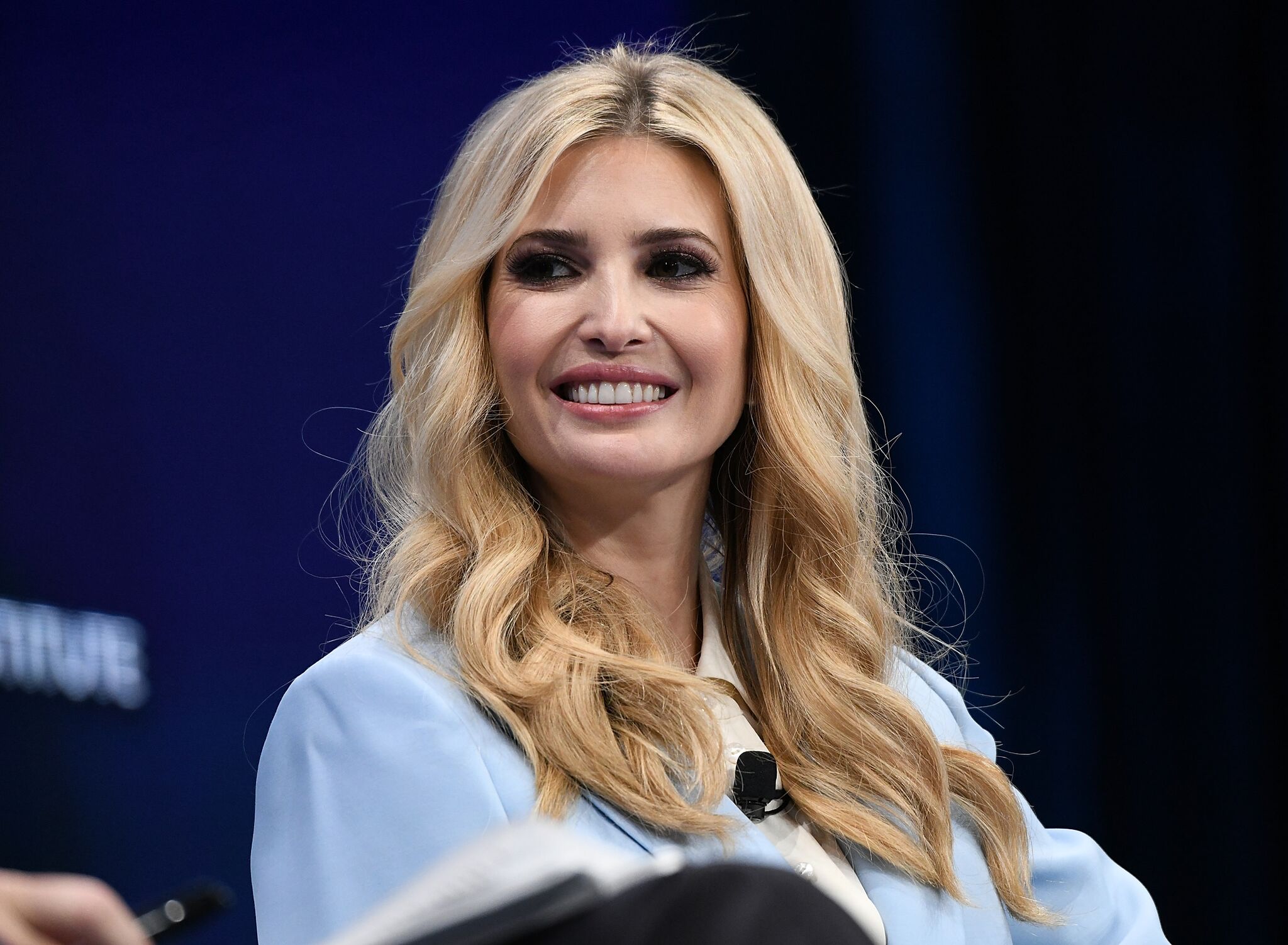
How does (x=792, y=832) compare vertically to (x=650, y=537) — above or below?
below

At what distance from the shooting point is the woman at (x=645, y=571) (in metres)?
1.53

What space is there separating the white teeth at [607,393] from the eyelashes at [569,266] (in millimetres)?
136

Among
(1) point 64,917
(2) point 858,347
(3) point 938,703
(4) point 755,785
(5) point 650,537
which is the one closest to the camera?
(1) point 64,917

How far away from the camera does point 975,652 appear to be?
3.18 meters

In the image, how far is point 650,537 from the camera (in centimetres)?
186

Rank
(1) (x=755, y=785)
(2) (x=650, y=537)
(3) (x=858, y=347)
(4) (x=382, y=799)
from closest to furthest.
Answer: (4) (x=382, y=799)
(1) (x=755, y=785)
(2) (x=650, y=537)
(3) (x=858, y=347)

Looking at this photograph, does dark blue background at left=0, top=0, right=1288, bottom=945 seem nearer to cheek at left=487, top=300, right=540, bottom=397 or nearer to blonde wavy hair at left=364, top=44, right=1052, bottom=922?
blonde wavy hair at left=364, top=44, right=1052, bottom=922

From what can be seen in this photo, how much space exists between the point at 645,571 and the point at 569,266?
41 centimetres

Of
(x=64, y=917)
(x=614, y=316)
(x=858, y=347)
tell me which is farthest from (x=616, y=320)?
(x=858, y=347)

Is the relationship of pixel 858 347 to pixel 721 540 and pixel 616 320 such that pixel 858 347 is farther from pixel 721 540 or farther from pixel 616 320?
pixel 616 320

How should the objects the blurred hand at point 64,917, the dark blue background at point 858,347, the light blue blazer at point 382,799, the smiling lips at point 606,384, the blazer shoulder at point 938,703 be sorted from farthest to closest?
the dark blue background at point 858,347, the blazer shoulder at point 938,703, the smiling lips at point 606,384, the light blue blazer at point 382,799, the blurred hand at point 64,917

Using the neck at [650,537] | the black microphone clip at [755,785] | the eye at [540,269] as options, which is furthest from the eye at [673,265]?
the black microphone clip at [755,785]

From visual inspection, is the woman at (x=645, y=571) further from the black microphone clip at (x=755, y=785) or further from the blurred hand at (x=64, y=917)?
the blurred hand at (x=64, y=917)

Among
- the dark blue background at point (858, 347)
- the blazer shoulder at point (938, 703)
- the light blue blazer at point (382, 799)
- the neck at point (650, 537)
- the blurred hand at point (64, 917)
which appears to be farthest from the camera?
the dark blue background at point (858, 347)
